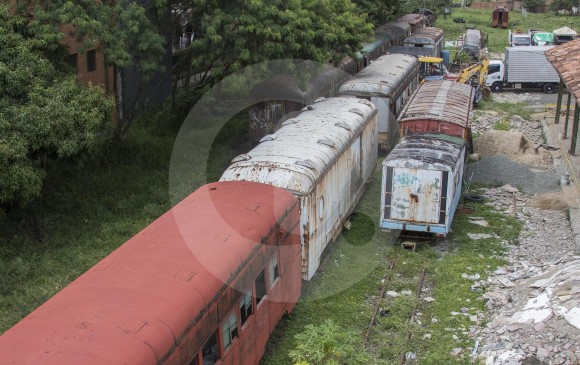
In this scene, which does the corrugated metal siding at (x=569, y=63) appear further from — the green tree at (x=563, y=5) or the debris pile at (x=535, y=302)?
the green tree at (x=563, y=5)

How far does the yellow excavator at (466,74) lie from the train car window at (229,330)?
24.8m

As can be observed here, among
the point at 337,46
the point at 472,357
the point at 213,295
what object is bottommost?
the point at 472,357

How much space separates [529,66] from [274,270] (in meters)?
28.8

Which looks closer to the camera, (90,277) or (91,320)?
(91,320)

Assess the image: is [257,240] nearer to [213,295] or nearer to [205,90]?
[213,295]

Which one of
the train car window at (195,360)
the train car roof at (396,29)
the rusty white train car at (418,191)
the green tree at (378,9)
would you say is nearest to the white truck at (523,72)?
the train car roof at (396,29)

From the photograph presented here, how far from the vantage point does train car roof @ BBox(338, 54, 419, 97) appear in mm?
24234

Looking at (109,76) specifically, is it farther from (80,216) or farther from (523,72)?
(523,72)

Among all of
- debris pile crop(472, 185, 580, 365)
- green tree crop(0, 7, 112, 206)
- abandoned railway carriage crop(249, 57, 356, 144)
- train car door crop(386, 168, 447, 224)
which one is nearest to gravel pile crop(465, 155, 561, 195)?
debris pile crop(472, 185, 580, 365)

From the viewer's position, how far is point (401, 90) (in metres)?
26.5

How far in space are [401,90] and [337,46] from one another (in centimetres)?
355

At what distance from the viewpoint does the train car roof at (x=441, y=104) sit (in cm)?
1991

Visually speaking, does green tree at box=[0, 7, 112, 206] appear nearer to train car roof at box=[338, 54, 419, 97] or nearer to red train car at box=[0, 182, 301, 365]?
red train car at box=[0, 182, 301, 365]

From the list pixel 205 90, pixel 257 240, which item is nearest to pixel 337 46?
pixel 205 90
